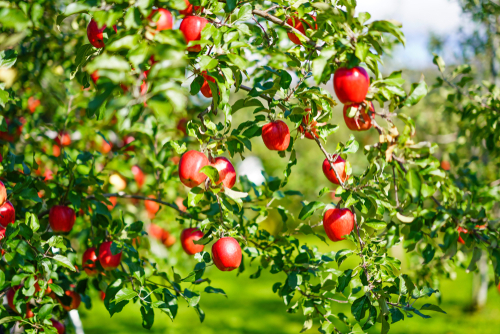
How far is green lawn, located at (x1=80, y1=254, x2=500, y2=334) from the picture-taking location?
524 centimetres

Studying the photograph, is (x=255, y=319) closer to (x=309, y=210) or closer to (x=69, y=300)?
(x=69, y=300)

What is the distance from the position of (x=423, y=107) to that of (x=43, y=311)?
667 cm

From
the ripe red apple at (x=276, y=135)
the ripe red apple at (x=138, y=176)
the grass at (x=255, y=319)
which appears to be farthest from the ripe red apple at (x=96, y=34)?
the grass at (x=255, y=319)

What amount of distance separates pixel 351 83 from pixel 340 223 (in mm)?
522

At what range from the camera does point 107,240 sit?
1792mm

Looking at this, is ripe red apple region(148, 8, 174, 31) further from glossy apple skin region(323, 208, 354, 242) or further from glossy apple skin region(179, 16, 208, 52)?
glossy apple skin region(323, 208, 354, 242)

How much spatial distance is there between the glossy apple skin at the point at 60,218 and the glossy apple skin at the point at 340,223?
1.11 m

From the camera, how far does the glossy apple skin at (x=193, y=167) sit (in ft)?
4.33

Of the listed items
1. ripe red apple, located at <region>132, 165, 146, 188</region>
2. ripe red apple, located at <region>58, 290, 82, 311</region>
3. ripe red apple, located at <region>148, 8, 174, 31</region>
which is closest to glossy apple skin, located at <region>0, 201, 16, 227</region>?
ripe red apple, located at <region>58, 290, 82, 311</region>

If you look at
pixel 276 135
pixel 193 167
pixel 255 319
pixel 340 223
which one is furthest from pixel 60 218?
pixel 255 319

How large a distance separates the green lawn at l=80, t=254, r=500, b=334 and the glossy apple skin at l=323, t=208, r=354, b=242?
153 inches

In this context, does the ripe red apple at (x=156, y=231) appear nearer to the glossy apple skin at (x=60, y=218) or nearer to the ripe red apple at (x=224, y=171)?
the glossy apple skin at (x=60, y=218)

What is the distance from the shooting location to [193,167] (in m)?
1.32

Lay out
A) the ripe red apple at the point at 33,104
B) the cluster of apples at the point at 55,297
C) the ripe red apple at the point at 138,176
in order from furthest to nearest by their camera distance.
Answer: the ripe red apple at the point at 138,176, the ripe red apple at the point at 33,104, the cluster of apples at the point at 55,297
